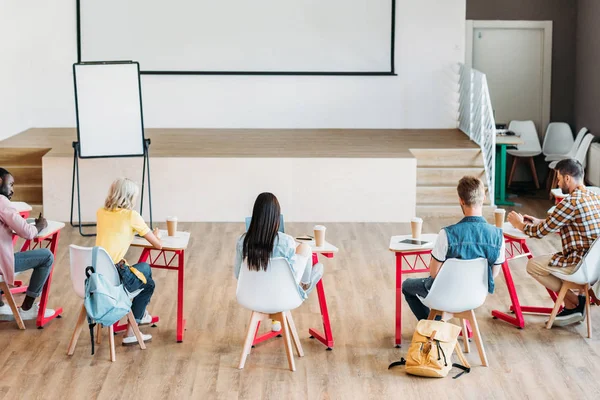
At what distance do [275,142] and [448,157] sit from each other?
197cm

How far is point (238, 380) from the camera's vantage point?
4.91 metres

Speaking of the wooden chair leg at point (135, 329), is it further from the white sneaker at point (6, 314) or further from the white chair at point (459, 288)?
the white chair at point (459, 288)

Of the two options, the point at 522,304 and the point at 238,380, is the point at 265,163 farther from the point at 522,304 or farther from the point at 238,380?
the point at 238,380

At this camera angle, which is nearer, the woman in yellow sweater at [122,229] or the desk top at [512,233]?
the woman in yellow sweater at [122,229]

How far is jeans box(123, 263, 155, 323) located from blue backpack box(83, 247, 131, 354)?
0.79 feet

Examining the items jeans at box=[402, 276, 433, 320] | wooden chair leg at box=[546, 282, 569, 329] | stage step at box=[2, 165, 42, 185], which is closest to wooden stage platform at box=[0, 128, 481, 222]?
stage step at box=[2, 165, 42, 185]

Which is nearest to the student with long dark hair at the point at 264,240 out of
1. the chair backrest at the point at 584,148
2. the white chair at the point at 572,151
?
the chair backrest at the point at 584,148

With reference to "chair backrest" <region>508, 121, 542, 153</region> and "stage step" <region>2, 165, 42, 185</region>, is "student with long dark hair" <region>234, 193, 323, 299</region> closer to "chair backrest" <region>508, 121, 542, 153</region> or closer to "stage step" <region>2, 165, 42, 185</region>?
"stage step" <region>2, 165, 42, 185</region>

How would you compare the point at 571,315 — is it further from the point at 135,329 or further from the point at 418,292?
the point at 135,329

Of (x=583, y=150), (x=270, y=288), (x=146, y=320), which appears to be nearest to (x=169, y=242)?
(x=146, y=320)

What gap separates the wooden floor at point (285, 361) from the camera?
4.77 m

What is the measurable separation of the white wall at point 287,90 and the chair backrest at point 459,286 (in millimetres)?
6441

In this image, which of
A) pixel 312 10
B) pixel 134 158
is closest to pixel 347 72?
pixel 312 10

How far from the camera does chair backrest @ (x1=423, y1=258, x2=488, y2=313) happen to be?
4.80 m
